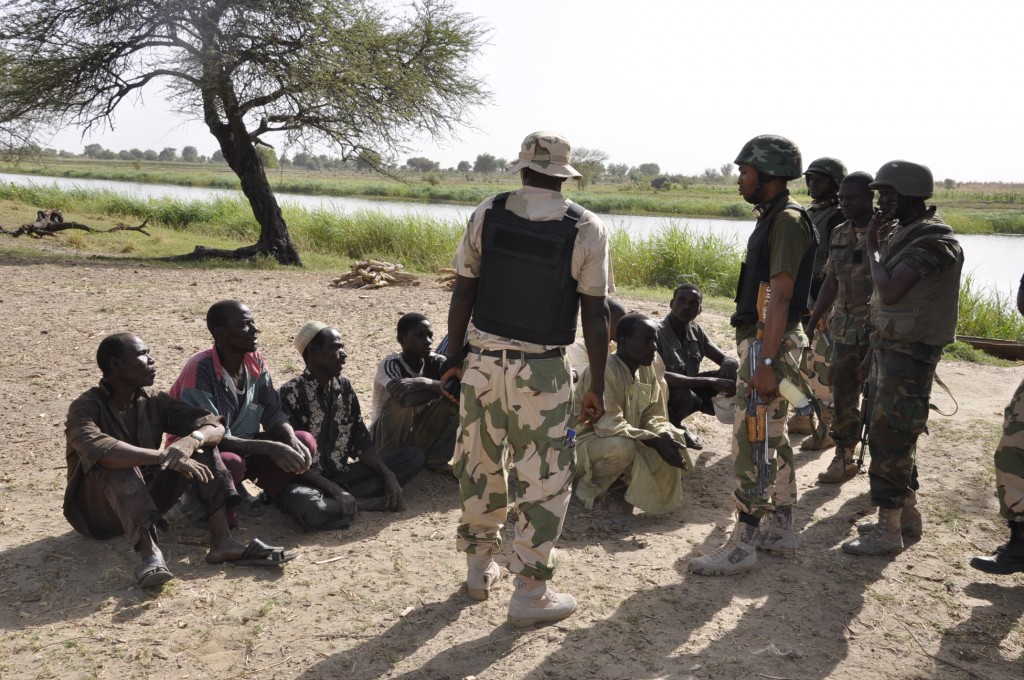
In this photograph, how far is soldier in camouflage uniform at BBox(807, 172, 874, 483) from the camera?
4586 mm

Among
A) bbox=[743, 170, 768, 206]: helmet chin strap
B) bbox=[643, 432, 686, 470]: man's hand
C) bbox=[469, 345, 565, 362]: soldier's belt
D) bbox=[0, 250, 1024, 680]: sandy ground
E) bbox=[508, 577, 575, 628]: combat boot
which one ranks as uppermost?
bbox=[743, 170, 768, 206]: helmet chin strap

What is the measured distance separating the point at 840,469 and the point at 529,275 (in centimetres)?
276

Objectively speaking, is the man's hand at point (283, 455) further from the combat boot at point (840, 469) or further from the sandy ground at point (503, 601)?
the combat boot at point (840, 469)

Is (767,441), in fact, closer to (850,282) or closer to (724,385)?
(724,385)

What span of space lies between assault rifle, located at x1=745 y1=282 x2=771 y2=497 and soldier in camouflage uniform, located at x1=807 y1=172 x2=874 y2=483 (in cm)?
127

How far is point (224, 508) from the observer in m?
3.64

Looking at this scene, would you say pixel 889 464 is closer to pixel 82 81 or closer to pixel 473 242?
pixel 473 242

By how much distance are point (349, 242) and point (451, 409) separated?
42.5 feet

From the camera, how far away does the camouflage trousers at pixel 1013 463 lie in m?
3.56

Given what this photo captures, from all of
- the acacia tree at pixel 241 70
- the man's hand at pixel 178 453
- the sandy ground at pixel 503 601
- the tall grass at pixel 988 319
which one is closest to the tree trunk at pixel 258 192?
the acacia tree at pixel 241 70

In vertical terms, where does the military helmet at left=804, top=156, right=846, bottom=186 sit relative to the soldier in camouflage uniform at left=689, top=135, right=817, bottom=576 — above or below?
above

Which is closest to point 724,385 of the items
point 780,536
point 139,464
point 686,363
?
Result: point 686,363

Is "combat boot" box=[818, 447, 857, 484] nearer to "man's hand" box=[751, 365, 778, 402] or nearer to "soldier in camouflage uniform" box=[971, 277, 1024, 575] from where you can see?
"soldier in camouflage uniform" box=[971, 277, 1024, 575]

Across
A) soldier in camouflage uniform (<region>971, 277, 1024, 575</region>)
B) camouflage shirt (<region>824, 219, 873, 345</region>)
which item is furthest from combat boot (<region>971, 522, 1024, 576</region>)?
camouflage shirt (<region>824, 219, 873, 345</region>)
